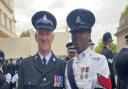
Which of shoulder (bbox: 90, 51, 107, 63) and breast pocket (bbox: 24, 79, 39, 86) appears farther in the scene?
breast pocket (bbox: 24, 79, 39, 86)

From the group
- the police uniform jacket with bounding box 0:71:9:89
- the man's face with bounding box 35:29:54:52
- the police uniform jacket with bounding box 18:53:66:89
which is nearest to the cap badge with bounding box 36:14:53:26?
the man's face with bounding box 35:29:54:52

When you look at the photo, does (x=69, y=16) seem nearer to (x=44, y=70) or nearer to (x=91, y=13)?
(x=91, y=13)

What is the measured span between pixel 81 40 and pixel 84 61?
209 millimetres

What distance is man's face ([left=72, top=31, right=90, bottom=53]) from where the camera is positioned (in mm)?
3571

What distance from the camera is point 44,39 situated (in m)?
3.73

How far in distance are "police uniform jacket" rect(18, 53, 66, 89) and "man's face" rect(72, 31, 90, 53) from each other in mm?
362

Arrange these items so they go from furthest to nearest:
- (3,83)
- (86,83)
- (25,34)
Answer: (25,34) → (3,83) → (86,83)

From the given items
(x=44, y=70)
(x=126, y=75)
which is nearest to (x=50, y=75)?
(x=44, y=70)

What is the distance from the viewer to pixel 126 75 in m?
5.27

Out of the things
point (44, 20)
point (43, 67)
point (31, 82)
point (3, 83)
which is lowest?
point (3, 83)

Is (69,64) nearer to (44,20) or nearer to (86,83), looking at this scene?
(86,83)

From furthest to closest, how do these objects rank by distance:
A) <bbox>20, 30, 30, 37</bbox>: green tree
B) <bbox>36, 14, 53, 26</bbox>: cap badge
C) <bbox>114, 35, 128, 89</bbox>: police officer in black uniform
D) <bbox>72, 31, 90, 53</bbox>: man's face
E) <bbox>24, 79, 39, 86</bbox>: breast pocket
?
<bbox>20, 30, 30, 37</bbox>: green tree < <bbox>114, 35, 128, 89</bbox>: police officer in black uniform < <bbox>36, 14, 53, 26</bbox>: cap badge < <bbox>24, 79, 39, 86</bbox>: breast pocket < <bbox>72, 31, 90, 53</bbox>: man's face

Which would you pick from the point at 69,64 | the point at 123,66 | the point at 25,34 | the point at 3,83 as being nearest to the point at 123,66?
the point at 123,66

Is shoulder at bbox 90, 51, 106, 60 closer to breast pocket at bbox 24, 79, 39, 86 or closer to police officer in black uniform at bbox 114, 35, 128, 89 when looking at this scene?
breast pocket at bbox 24, 79, 39, 86
